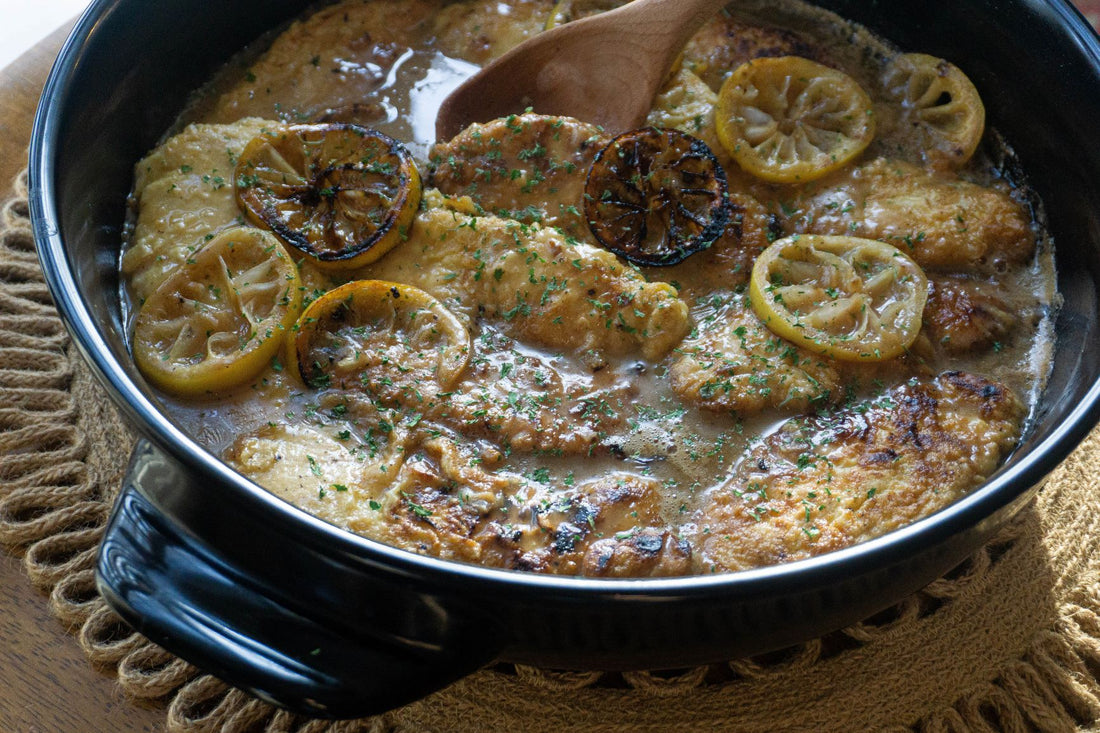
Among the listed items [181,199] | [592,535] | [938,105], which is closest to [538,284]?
[592,535]

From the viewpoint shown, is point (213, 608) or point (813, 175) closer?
point (213, 608)

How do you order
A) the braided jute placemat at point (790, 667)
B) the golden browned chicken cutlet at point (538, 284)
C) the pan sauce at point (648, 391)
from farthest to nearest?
the golden browned chicken cutlet at point (538, 284), the pan sauce at point (648, 391), the braided jute placemat at point (790, 667)

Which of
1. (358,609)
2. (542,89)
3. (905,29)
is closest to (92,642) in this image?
(358,609)

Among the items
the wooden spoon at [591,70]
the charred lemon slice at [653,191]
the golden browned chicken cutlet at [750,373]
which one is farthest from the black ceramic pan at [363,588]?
the wooden spoon at [591,70]

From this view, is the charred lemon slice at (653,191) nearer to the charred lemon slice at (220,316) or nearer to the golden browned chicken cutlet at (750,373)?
the golden browned chicken cutlet at (750,373)

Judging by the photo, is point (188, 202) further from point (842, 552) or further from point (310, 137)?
point (842, 552)

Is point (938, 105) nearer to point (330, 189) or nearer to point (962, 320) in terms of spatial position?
point (962, 320)

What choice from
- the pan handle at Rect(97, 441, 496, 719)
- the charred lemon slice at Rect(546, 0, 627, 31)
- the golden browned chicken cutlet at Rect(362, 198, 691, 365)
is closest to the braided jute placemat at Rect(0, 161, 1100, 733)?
the pan handle at Rect(97, 441, 496, 719)

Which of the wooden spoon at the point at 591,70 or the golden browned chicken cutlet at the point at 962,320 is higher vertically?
the wooden spoon at the point at 591,70
